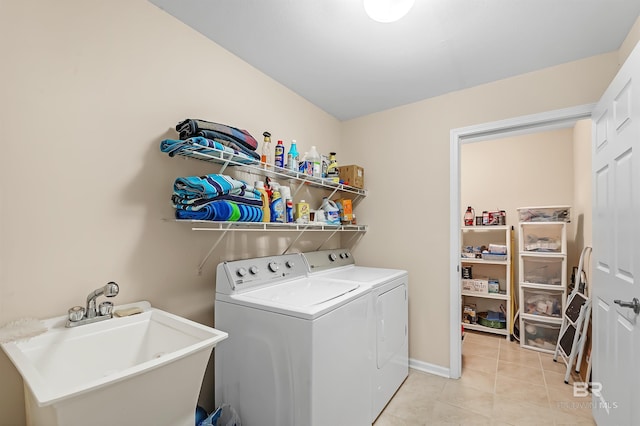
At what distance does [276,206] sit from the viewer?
1.93m

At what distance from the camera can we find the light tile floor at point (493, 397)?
1.89 meters

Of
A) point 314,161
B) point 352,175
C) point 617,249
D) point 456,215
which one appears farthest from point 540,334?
point 314,161

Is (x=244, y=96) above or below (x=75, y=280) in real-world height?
above

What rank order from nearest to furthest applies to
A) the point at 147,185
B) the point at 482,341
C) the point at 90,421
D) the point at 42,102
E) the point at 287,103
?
1. the point at 90,421
2. the point at 42,102
3. the point at 147,185
4. the point at 287,103
5. the point at 482,341

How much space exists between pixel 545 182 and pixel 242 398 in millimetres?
3856

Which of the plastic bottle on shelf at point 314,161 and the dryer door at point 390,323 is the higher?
the plastic bottle on shelf at point 314,161

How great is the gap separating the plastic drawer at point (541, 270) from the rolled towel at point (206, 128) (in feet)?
10.7

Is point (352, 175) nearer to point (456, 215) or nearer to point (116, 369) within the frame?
point (456, 215)

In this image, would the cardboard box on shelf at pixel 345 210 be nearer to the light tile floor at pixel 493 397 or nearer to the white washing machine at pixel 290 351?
the white washing machine at pixel 290 351

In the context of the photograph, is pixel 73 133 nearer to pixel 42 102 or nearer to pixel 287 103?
pixel 42 102

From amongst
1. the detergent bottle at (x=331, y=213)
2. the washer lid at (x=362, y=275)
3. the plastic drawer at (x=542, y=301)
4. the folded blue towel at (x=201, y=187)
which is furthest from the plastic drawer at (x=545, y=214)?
the folded blue towel at (x=201, y=187)

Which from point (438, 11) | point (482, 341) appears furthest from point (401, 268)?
point (438, 11)

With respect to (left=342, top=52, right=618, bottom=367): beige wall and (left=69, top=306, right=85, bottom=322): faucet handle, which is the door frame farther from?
(left=69, top=306, right=85, bottom=322): faucet handle

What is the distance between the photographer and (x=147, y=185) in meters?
1.50
